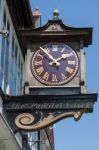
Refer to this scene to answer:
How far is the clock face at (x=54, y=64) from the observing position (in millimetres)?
14211

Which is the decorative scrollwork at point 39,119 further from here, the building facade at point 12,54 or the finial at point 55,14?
the finial at point 55,14

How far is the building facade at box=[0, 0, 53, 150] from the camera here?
1607cm

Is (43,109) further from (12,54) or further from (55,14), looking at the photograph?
(12,54)

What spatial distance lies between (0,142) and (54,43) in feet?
10.2

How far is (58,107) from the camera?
14.1 metres

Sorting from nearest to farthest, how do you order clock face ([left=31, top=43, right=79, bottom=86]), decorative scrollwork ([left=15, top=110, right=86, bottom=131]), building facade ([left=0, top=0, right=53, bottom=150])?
decorative scrollwork ([left=15, top=110, right=86, bottom=131]) < clock face ([left=31, top=43, right=79, bottom=86]) < building facade ([left=0, top=0, right=53, bottom=150])

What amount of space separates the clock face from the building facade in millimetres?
1416

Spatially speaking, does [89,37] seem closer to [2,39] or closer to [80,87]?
[80,87]

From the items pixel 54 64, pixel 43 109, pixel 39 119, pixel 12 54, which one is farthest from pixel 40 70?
pixel 12 54

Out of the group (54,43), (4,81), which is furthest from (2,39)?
(54,43)

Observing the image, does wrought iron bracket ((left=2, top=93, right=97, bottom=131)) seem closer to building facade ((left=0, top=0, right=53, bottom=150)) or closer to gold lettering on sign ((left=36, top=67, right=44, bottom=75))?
building facade ((left=0, top=0, right=53, bottom=150))

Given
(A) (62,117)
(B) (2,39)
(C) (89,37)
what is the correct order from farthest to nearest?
(B) (2,39), (C) (89,37), (A) (62,117)

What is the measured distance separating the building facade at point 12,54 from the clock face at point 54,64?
142cm

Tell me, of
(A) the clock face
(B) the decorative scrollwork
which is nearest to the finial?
(A) the clock face
